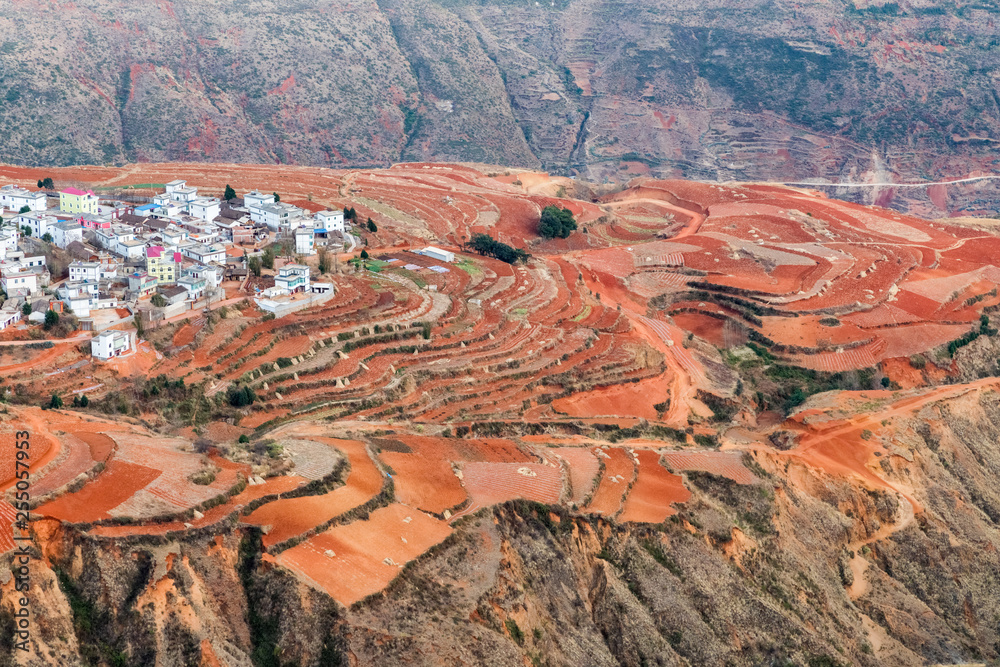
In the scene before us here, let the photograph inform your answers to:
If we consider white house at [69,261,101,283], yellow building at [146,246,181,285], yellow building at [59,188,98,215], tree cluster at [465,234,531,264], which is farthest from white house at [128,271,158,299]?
tree cluster at [465,234,531,264]

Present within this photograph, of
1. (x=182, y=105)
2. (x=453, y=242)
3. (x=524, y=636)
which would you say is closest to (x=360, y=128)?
(x=182, y=105)

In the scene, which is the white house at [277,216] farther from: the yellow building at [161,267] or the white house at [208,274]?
the yellow building at [161,267]

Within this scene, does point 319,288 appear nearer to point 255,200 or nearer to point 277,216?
point 277,216

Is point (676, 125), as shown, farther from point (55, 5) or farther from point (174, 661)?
point (174, 661)

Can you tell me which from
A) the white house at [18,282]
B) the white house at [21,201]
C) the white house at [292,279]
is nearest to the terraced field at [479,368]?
the white house at [292,279]

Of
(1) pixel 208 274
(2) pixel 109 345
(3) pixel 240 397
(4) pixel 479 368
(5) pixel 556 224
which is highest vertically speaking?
(1) pixel 208 274

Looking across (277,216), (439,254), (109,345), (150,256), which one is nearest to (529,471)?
(109,345)

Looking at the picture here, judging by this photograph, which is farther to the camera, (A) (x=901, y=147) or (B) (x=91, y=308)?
(A) (x=901, y=147)
